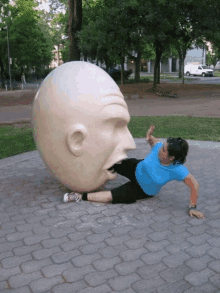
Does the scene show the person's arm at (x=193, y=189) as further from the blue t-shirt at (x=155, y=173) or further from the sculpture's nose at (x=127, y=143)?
the sculpture's nose at (x=127, y=143)

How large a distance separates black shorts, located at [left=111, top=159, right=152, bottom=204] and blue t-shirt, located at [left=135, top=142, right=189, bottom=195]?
0.10 meters

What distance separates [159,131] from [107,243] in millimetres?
6885

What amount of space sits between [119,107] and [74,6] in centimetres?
1533

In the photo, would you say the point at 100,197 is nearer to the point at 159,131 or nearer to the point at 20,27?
the point at 159,131

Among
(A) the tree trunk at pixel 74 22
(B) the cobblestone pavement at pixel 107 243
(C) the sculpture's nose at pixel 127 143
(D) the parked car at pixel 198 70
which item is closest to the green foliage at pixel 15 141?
(B) the cobblestone pavement at pixel 107 243

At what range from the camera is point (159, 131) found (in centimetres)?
1029

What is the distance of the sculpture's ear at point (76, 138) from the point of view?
4.38m

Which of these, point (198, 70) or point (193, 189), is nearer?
point (193, 189)

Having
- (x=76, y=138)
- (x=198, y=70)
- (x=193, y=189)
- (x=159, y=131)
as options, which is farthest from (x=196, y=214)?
(x=198, y=70)

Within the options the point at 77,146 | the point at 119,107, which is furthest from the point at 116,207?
the point at 119,107

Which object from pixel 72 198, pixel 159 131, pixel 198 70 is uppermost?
pixel 198 70

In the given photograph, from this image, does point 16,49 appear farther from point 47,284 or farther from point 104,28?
point 47,284

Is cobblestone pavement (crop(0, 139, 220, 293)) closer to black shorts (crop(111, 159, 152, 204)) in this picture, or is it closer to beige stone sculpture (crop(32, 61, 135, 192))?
black shorts (crop(111, 159, 152, 204))

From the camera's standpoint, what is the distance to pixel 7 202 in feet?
16.6
